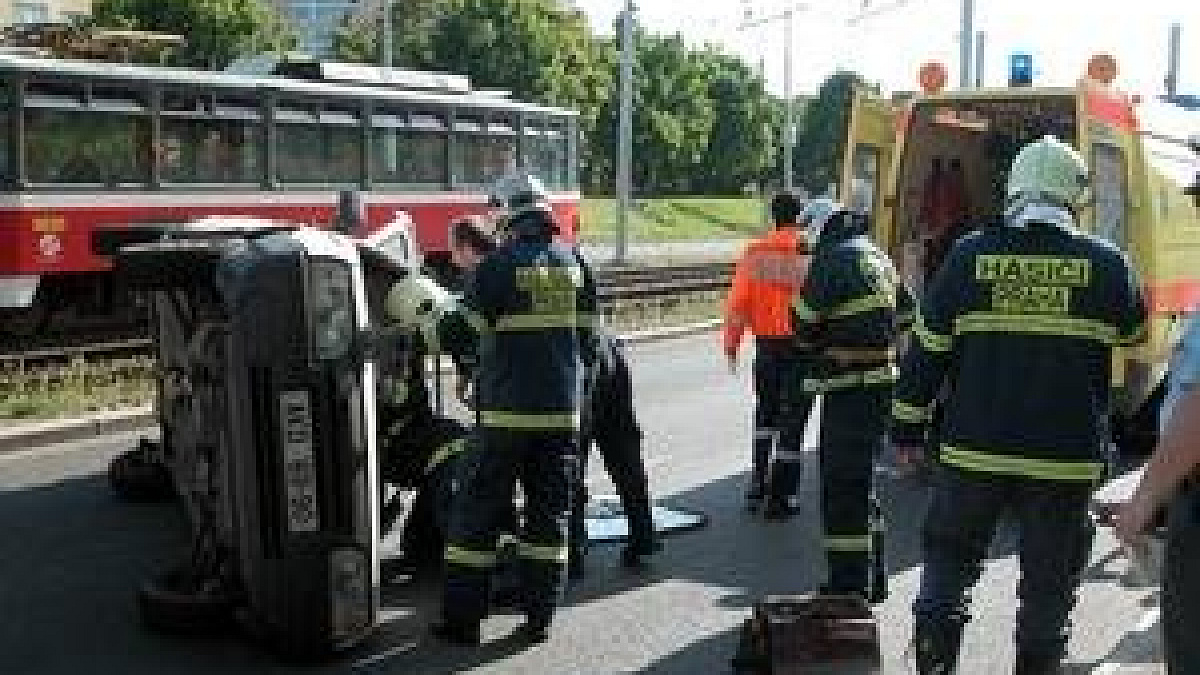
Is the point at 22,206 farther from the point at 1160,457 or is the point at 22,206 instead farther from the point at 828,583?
the point at 1160,457

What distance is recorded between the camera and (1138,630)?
259 inches

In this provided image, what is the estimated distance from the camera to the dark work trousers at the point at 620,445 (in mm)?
7586

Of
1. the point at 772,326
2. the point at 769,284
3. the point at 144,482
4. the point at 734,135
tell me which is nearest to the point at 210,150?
the point at 144,482

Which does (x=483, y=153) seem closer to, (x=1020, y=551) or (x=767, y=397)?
(x=767, y=397)

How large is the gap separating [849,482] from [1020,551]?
67.0 inches

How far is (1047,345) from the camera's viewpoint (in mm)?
5133

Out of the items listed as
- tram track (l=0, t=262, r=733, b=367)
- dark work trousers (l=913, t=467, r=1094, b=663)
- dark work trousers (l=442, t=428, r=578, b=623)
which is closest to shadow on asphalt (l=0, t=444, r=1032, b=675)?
dark work trousers (l=442, t=428, r=578, b=623)

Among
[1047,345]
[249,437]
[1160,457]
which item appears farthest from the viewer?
[249,437]

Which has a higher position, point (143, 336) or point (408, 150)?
point (408, 150)

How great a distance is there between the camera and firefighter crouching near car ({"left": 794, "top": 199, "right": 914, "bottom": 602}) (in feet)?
22.8

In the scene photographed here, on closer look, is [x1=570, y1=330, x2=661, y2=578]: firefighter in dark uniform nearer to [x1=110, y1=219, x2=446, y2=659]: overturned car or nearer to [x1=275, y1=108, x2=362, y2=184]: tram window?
[x1=110, y1=219, x2=446, y2=659]: overturned car

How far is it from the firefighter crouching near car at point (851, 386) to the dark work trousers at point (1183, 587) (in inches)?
137

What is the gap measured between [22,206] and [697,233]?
39.8m

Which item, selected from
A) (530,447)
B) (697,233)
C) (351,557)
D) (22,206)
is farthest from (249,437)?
(697,233)
